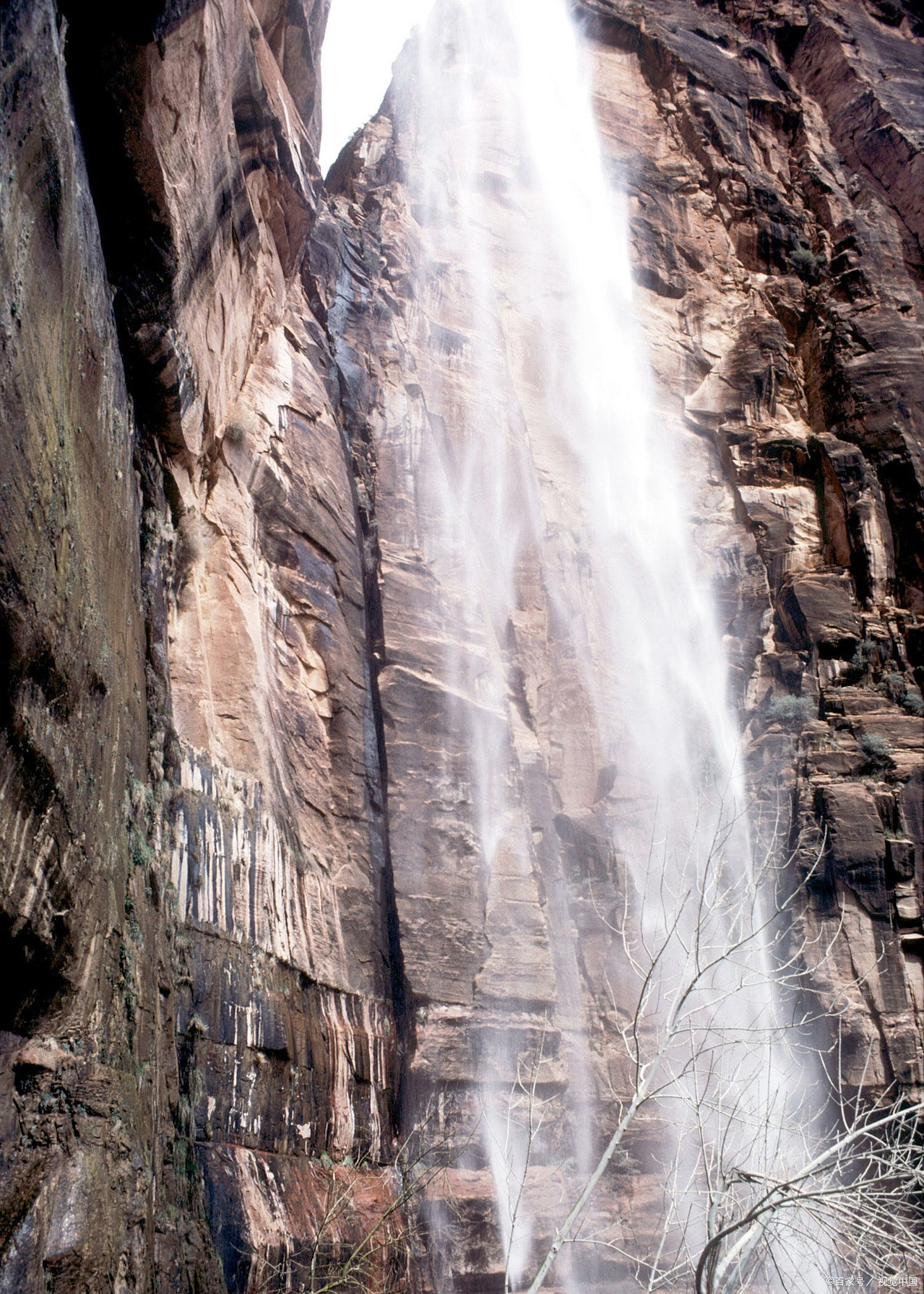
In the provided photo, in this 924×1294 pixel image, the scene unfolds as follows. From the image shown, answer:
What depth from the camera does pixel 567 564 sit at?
1489cm

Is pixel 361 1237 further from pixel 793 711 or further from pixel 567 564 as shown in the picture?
pixel 567 564

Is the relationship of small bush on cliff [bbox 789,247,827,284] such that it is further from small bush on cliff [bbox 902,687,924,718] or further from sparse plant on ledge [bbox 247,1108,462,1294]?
sparse plant on ledge [bbox 247,1108,462,1294]

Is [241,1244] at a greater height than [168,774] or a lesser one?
lesser

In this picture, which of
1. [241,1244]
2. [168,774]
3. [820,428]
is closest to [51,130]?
[168,774]

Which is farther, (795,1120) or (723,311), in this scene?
(723,311)

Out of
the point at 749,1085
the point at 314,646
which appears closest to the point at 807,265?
the point at 314,646

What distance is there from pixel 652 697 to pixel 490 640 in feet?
9.06

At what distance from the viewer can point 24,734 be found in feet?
12.5

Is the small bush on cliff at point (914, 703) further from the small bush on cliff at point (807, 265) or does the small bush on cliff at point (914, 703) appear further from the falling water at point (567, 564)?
the small bush on cliff at point (807, 265)

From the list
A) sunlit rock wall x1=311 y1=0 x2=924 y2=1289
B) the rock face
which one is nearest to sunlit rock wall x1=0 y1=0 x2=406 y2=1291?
the rock face

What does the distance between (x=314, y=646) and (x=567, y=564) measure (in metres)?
5.27

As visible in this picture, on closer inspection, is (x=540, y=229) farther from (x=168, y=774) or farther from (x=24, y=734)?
(x=24, y=734)

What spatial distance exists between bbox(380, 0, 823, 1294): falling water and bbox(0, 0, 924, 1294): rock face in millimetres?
270

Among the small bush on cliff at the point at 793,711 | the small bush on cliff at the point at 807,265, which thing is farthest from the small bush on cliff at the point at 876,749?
the small bush on cliff at the point at 807,265
